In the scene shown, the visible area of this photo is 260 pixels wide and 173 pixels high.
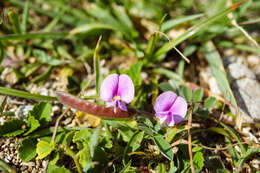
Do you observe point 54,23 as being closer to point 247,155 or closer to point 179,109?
point 179,109

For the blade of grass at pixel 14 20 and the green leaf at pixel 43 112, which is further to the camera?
the blade of grass at pixel 14 20

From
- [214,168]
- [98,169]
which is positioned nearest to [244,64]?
[214,168]

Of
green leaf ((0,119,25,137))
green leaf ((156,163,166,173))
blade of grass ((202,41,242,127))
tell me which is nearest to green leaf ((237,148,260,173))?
blade of grass ((202,41,242,127))

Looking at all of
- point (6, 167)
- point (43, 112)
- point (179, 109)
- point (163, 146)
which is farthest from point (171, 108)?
point (6, 167)

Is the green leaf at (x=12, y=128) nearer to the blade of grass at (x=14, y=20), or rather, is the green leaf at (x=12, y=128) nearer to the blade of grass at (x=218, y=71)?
the blade of grass at (x=14, y=20)

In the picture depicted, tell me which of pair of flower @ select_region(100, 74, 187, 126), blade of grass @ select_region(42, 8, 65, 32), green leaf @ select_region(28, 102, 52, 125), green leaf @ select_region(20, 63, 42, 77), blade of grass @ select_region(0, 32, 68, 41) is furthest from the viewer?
blade of grass @ select_region(42, 8, 65, 32)

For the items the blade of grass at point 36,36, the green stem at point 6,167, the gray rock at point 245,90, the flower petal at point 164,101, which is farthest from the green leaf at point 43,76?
the gray rock at point 245,90

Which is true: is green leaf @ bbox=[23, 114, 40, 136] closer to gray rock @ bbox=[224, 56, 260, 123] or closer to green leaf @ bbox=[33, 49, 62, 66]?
green leaf @ bbox=[33, 49, 62, 66]
